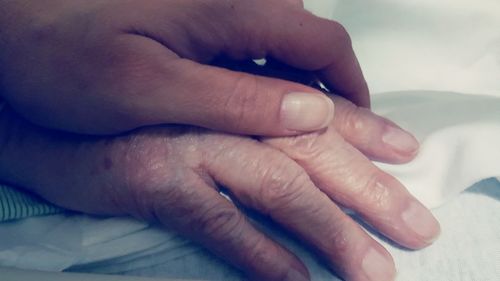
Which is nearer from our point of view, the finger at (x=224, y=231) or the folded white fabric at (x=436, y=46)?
the finger at (x=224, y=231)

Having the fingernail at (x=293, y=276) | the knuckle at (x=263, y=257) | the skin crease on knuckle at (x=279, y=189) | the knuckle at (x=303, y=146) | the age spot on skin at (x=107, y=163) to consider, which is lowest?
the fingernail at (x=293, y=276)

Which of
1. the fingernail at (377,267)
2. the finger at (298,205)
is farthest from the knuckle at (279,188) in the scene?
the fingernail at (377,267)

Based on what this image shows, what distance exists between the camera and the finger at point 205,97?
609 mm

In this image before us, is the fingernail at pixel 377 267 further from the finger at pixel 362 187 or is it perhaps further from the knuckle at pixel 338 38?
the knuckle at pixel 338 38

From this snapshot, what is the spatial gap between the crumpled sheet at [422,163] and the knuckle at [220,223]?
5 cm

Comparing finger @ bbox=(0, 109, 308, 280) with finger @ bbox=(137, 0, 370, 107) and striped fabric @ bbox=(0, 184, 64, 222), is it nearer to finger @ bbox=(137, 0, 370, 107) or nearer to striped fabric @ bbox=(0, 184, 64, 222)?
striped fabric @ bbox=(0, 184, 64, 222)

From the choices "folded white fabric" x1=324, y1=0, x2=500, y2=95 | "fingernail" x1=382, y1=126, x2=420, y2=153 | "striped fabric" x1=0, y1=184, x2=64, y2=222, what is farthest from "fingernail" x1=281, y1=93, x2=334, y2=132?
"striped fabric" x1=0, y1=184, x2=64, y2=222

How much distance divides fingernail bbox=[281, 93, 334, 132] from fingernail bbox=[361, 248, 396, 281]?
0.17 metres

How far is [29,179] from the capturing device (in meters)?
0.67

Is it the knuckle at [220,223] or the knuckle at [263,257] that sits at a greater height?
the knuckle at [220,223]

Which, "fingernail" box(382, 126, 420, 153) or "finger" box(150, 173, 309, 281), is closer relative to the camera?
"finger" box(150, 173, 309, 281)

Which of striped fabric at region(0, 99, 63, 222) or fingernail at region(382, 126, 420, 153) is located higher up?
fingernail at region(382, 126, 420, 153)

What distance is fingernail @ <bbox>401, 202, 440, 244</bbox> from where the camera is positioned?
2.12ft

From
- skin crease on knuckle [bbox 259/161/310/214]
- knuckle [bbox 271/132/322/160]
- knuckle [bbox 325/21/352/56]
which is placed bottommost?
skin crease on knuckle [bbox 259/161/310/214]
